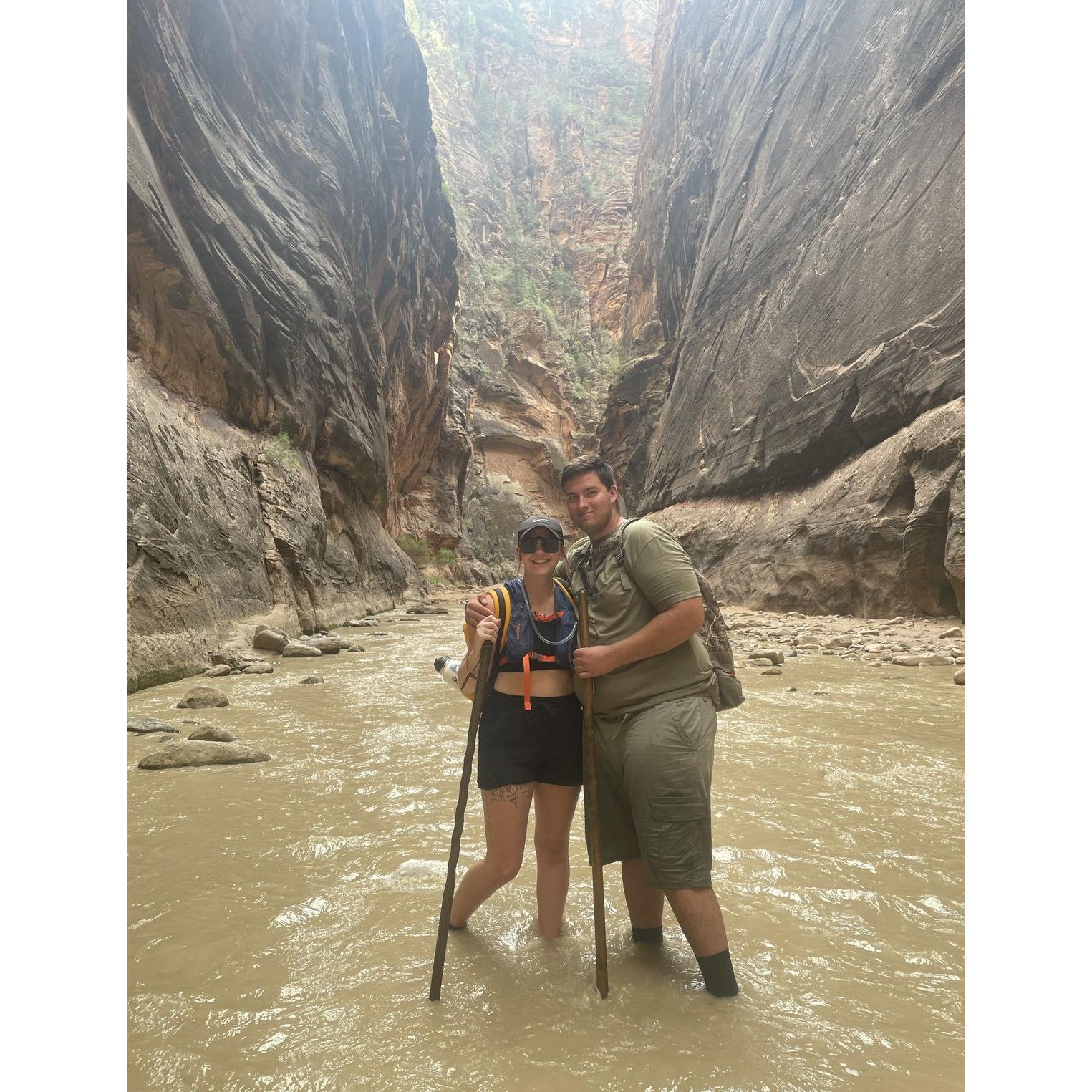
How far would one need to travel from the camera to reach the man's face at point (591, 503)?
7.38ft

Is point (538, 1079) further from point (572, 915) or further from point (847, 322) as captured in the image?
point (847, 322)

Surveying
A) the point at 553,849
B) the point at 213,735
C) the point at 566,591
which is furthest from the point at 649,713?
the point at 213,735

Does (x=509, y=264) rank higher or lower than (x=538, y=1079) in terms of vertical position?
higher

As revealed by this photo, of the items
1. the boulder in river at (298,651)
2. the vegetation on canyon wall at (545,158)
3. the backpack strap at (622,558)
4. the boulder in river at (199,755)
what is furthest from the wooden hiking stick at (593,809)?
the vegetation on canyon wall at (545,158)

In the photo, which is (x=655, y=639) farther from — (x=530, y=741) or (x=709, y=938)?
(x=709, y=938)

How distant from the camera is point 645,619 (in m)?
2.11

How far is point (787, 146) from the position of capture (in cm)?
2039

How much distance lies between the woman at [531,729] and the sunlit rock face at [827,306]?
9969 mm

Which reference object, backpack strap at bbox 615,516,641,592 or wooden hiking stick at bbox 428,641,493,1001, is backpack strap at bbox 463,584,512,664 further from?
backpack strap at bbox 615,516,641,592

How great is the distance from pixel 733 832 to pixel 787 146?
2314 cm

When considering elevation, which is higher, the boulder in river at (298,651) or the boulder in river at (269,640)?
the boulder in river at (269,640)

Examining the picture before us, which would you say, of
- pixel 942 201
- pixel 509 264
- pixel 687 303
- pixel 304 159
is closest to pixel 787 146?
pixel 687 303

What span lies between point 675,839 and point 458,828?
673 millimetres

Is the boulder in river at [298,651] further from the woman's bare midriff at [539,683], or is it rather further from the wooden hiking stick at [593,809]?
the wooden hiking stick at [593,809]
